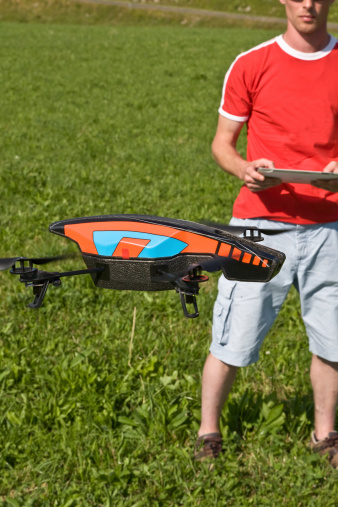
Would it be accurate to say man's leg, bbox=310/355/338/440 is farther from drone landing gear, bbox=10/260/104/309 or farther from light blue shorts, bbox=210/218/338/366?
drone landing gear, bbox=10/260/104/309

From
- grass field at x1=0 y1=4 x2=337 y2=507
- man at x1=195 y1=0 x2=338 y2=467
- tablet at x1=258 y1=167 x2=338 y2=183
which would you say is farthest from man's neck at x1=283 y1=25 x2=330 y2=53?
grass field at x1=0 y1=4 x2=337 y2=507

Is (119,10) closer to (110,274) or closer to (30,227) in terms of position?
(30,227)

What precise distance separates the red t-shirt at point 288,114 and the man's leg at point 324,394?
829 mm

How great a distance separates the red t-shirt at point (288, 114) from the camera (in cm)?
255

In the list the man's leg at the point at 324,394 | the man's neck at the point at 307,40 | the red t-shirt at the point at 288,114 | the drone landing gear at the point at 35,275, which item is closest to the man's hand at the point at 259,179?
the red t-shirt at the point at 288,114

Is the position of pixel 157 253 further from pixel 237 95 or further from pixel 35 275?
pixel 237 95

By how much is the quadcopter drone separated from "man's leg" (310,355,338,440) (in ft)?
7.44

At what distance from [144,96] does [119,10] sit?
1937 inches

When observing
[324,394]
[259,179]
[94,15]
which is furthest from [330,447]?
[94,15]

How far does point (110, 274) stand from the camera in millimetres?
1035

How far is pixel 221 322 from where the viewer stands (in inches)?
115

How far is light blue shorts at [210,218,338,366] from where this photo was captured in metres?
2.77

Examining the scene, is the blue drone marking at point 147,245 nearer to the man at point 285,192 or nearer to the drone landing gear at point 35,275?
the drone landing gear at point 35,275

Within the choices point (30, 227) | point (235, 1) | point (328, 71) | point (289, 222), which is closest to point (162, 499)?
point (289, 222)
